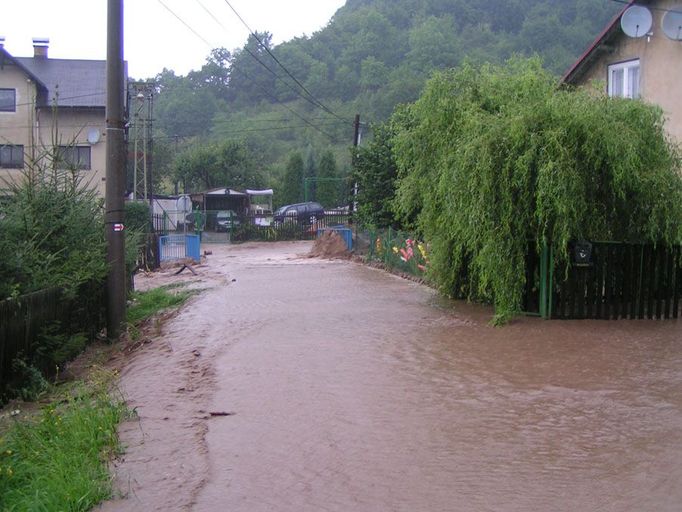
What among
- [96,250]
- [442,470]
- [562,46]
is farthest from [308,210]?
[442,470]

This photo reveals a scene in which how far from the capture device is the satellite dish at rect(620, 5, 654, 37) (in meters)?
18.5

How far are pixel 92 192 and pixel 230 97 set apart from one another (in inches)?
3165

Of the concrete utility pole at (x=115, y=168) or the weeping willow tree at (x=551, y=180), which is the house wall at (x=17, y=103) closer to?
the concrete utility pole at (x=115, y=168)

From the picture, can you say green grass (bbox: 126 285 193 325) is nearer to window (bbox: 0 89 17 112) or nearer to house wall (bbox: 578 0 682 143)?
house wall (bbox: 578 0 682 143)

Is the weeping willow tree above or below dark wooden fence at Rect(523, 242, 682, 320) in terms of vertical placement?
above

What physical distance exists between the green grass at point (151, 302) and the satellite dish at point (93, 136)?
18.0m

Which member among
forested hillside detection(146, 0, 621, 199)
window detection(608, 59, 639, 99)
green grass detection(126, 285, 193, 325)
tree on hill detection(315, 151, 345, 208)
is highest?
forested hillside detection(146, 0, 621, 199)

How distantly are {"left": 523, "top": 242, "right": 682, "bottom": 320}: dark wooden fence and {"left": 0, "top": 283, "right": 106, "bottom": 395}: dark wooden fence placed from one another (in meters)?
7.31

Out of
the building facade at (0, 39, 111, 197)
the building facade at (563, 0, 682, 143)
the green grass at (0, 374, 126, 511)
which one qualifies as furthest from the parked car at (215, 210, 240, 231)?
the green grass at (0, 374, 126, 511)

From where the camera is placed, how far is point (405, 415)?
7340 mm

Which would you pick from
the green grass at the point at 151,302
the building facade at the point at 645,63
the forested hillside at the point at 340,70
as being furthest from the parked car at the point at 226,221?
the building facade at the point at 645,63

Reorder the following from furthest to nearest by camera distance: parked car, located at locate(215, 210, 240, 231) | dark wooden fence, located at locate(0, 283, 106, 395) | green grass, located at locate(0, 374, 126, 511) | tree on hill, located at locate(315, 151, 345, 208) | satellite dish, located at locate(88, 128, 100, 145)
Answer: tree on hill, located at locate(315, 151, 345, 208) < parked car, located at locate(215, 210, 240, 231) < satellite dish, located at locate(88, 128, 100, 145) < dark wooden fence, located at locate(0, 283, 106, 395) < green grass, located at locate(0, 374, 126, 511)

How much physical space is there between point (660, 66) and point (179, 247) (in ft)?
61.6

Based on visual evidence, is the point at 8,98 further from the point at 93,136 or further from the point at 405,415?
the point at 405,415
